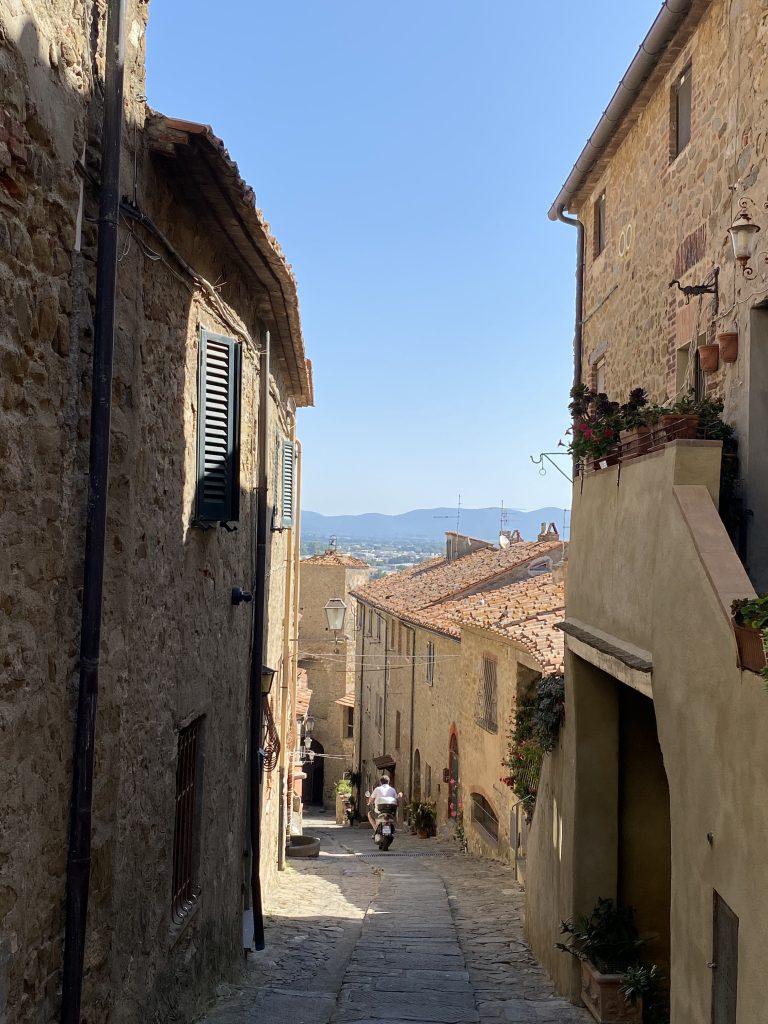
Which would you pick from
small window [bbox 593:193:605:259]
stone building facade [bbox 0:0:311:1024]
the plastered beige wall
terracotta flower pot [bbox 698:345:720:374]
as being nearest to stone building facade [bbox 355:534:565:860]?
the plastered beige wall

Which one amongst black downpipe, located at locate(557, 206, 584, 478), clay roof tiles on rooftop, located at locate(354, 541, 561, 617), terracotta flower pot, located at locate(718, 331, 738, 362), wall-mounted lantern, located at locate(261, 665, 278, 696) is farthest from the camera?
clay roof tiles on rooftop, located at locate(354, 541, 561, 617)

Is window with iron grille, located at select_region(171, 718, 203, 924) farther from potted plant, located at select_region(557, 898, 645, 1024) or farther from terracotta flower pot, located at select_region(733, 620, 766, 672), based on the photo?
terracotta flower pot, located at select_region(733, 620, 766, 672)

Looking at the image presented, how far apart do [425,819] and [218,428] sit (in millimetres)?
19993

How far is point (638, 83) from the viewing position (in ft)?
34.1

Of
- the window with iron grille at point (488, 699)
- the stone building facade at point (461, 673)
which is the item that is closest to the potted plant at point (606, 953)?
the stone building facade at point (461, 673)

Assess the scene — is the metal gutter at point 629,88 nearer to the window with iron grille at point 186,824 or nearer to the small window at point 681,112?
the small window at point 681,112

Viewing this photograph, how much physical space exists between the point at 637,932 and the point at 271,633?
7038 mm

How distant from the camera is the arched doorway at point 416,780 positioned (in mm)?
27578

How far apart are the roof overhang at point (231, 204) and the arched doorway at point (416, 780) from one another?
19.2m

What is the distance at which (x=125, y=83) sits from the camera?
5.34m

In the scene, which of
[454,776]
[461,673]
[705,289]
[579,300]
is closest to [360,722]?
[454,776]

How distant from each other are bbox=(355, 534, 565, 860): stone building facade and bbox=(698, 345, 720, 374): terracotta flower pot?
5869 millimetres

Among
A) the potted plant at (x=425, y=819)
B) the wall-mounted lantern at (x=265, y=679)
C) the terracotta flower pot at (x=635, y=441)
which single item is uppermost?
the terracotta flower pot at (x=635, y=441)

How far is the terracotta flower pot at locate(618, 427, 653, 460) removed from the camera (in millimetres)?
7898
